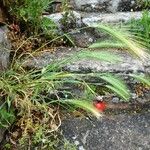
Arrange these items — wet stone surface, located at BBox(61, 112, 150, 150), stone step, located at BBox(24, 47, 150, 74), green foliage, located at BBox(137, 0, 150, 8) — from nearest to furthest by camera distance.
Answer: wet stone surface, located at BBox(61, 112, 150, 150) → stone step, located at BBox(24, 47, 150, 74) → green foliage, located at BBox(137, 0, 150, 8)

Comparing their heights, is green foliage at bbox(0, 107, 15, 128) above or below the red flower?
above

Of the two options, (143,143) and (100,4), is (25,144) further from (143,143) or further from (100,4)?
(100,4)

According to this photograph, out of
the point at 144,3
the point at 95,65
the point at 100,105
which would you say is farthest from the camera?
the point at 144,3

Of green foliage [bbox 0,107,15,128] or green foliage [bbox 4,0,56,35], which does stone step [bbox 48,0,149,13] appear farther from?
green foliage [bbox 0,107,15,128]

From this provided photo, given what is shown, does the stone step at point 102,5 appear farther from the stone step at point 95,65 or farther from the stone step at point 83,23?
the stone step at point 95,65

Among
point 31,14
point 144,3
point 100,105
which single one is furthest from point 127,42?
point 144,3

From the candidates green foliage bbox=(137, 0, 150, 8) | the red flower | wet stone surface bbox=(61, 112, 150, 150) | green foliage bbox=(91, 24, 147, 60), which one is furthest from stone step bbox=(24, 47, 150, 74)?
green foliage bbox=(137, 0, 150, 8)

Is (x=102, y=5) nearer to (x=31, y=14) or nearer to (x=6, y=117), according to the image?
(x=31, y=14)

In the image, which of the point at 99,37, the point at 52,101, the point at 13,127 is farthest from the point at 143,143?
the point at 99,37

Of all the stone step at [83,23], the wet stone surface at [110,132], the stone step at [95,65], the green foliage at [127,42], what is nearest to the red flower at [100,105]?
the wet stone surface at [110,132]
